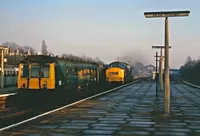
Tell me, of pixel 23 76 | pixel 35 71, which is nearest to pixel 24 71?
pixel 23 76

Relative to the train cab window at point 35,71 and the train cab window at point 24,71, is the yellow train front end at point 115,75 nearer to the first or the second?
the train cab window at point 24,71

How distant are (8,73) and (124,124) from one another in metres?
33.6

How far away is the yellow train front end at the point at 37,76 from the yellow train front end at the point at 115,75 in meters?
29.7

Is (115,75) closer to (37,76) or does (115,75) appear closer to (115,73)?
(115,73)

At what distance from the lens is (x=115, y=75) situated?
5262 cm

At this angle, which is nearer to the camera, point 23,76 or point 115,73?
point 23,76

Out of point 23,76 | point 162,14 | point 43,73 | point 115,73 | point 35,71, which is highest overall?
point 162,14

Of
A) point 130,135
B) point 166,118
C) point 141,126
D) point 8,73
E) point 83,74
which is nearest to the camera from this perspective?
point 130,135

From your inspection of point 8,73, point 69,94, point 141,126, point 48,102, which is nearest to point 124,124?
point 141,126

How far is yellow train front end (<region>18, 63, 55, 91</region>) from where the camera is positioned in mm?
22984

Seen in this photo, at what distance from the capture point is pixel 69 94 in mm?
27125

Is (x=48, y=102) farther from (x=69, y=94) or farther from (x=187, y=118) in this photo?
(x=187, y=118)

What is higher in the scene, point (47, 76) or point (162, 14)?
point (162, 14)

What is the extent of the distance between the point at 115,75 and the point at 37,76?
30.1m
